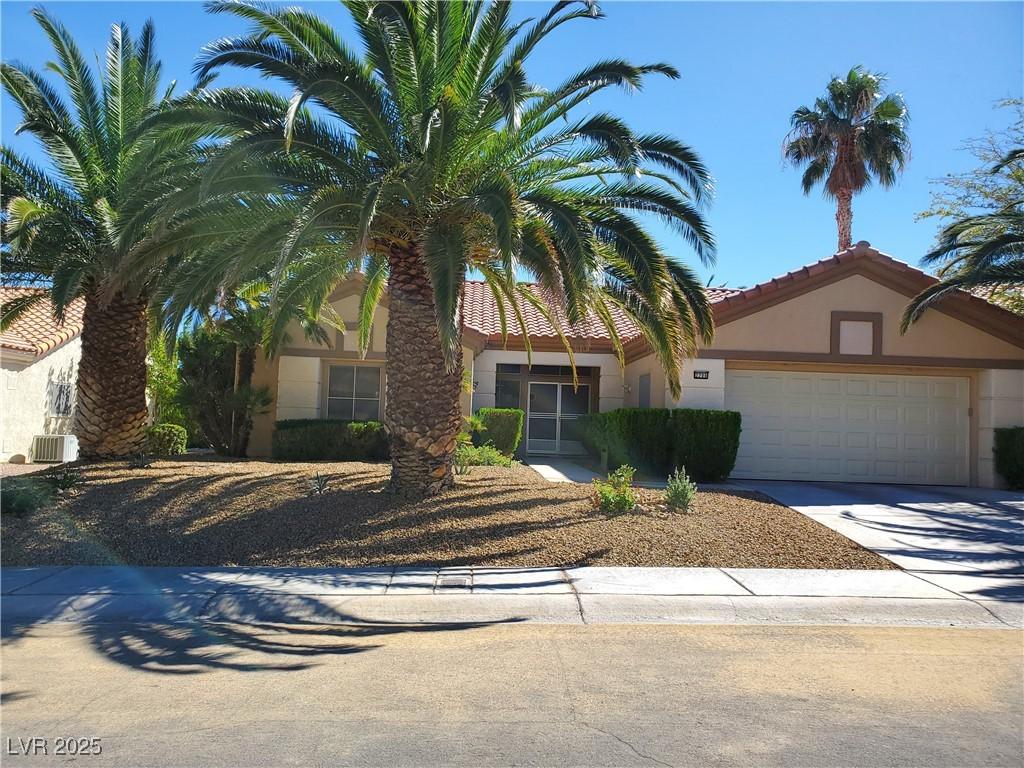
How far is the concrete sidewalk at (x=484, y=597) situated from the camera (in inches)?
281

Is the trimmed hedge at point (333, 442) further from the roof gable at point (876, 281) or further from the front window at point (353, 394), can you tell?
the roof gable at point (876, 281)

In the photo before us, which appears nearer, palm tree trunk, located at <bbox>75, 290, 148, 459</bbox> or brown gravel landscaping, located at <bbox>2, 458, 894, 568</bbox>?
brown gravel landscaping, located at <bbox>2, 458, 894, 568</bbox>

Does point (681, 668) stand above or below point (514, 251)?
below

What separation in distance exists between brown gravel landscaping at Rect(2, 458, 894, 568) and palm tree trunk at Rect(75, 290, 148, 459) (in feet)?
6.60

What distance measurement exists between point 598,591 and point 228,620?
3.44m

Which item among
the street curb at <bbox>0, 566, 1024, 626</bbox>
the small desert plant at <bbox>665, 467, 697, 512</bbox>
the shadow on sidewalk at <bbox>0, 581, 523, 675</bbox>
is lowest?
the shadow on sidewalk at <bbox>0, 581, 523, 675</bbox>

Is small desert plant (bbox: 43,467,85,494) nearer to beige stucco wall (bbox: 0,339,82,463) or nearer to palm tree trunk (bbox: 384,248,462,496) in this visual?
palm tree trunk (bbox: 384,248,462,496)

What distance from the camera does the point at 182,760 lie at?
4.23 metres

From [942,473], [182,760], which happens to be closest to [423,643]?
[182,760]

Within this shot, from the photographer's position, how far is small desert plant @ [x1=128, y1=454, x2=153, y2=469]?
13.6 meters

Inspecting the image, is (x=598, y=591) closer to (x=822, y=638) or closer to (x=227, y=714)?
(x=822, y=638)

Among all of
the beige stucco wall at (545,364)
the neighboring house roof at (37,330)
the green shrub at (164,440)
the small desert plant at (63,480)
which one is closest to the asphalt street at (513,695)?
the small desert plant at (63,480)

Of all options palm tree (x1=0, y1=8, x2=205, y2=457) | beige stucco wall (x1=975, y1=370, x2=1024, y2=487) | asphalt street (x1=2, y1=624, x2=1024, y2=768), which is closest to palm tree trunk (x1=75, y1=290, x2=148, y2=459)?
palm tree (x1=0, y1=8, x2=205, y2=457)

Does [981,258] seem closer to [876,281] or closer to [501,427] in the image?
[876,281]
